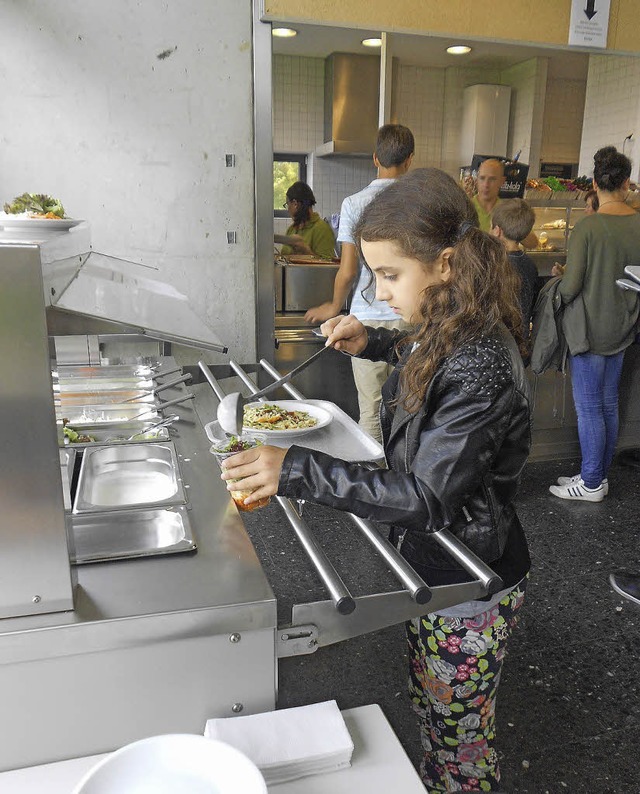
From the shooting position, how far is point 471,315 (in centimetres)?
122

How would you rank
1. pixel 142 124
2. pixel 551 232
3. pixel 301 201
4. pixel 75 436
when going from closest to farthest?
pixel 75 436, pixel 142 124, pixel 551 232, pixel 301 201

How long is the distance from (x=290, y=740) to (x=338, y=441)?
82cm

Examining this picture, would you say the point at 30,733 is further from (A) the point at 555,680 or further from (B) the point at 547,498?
(B) the point at 547,498

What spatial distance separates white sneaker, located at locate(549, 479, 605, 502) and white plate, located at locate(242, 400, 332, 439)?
2.39 m

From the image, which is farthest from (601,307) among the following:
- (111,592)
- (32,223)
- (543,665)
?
(111,592)

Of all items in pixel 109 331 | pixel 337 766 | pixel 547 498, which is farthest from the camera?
pixel 547 498

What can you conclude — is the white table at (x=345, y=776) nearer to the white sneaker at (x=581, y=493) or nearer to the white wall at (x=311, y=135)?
the white sneaker at (x=581, y=493)

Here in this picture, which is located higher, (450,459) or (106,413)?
(450,459)

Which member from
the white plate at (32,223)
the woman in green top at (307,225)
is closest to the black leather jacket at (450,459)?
the white plate at (32,223)

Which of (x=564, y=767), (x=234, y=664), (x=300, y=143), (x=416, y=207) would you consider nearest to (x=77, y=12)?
(x=416, y=207)

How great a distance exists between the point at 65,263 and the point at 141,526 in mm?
517

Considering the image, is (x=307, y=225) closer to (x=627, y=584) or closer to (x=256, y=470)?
A: (x=627, y=584)

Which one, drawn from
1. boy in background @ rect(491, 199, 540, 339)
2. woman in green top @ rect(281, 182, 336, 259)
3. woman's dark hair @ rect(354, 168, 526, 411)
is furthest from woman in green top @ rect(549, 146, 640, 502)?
woman's dark hair @ rect(354, 168, 526, 411)

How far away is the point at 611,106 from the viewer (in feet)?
17.9
